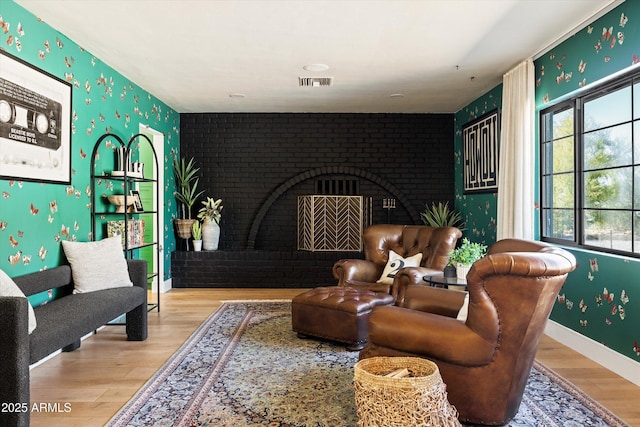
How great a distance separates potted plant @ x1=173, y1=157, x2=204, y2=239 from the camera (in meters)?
6.98

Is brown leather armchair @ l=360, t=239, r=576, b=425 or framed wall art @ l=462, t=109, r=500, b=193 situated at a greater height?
framed wall art @ l=462, t=109, r=500, b=193

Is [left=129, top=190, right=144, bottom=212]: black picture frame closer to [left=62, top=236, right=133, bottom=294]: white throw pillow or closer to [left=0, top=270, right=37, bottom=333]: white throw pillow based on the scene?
[left=62, top=236, right=133, bottom=294]: white throw pillow

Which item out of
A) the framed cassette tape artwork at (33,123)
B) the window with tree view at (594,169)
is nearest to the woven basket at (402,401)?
the window with tree view at (594,169)

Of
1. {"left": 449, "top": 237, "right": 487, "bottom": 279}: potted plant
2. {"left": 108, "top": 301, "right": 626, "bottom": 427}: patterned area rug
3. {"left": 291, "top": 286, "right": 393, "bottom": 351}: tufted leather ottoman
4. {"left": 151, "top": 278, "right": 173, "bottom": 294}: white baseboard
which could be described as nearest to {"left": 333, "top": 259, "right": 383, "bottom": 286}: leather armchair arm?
{"left": 291, "top": 286, "right": 393, "bottom": 351}: tufted leather ottoman

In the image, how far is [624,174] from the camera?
3498 mm

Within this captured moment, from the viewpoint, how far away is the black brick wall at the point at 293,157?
24.3 ft

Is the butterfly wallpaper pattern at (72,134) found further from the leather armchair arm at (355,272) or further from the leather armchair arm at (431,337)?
the leather armchair arm at (431,337)

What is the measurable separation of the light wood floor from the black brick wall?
277 cm

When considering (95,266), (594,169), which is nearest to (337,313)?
(95,266)

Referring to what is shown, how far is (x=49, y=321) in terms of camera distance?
2.88 metres

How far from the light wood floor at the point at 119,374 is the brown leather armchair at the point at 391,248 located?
1163 millimetres

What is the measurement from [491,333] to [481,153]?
4289 millimetres

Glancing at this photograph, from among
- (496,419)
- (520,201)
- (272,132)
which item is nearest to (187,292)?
(272,132)

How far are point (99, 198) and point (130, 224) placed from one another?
0.42m
